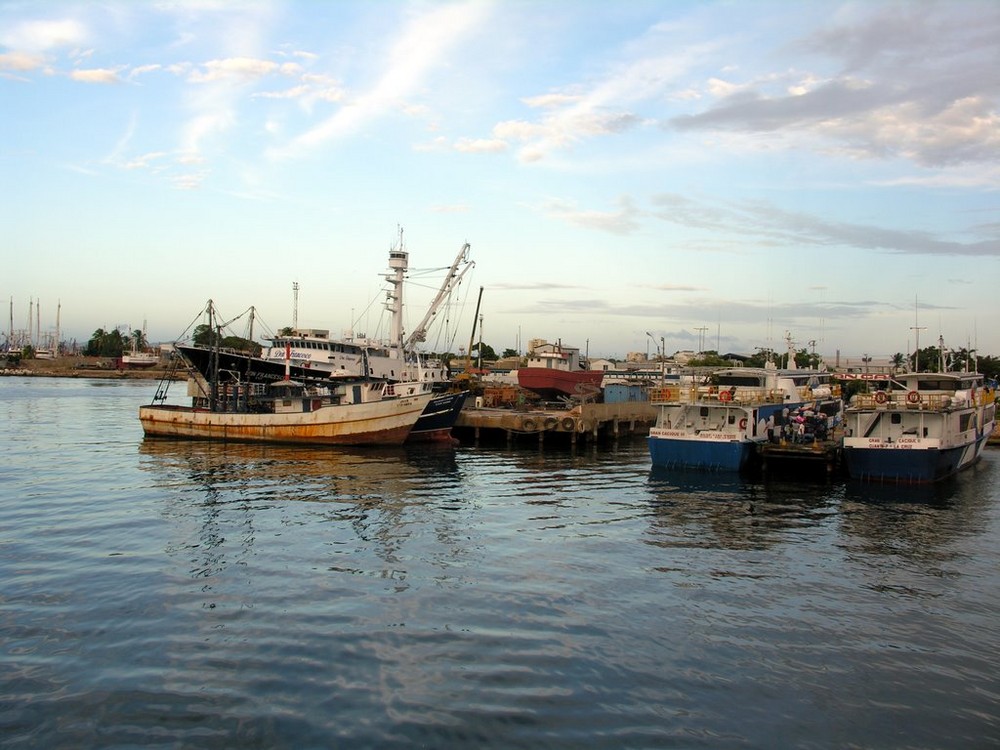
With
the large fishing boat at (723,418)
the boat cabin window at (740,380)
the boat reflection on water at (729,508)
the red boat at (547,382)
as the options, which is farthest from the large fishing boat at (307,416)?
the red boat at (547,382)

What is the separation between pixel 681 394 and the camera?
123 ft

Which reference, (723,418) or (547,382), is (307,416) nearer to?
(723,418)

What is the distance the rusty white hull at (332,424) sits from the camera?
44.1 meters

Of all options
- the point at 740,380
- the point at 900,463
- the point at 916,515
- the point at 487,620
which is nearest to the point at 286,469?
the point at 487,620

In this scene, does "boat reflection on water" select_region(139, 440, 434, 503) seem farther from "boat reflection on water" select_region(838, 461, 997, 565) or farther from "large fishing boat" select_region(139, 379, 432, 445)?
"boat reflection on water" select_region(838, 461, 997, 565)

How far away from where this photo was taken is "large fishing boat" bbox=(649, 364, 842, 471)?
Result: 35.9 m

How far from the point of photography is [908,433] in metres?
34.8

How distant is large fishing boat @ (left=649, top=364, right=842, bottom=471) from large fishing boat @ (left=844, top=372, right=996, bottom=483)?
4.23 meters

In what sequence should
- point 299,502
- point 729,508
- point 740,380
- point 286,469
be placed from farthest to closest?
point 740,380
point 286,469
point 729,508
point 299,502

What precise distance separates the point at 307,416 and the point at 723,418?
23.3m

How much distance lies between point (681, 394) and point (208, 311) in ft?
98.4

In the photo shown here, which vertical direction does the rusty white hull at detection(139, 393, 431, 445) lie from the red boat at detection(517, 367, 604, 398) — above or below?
below

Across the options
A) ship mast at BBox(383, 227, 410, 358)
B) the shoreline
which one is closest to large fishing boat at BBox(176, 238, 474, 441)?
ship mast at BBox(383, 227, 410, 358)

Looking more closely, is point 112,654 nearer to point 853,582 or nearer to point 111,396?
point 853,582
